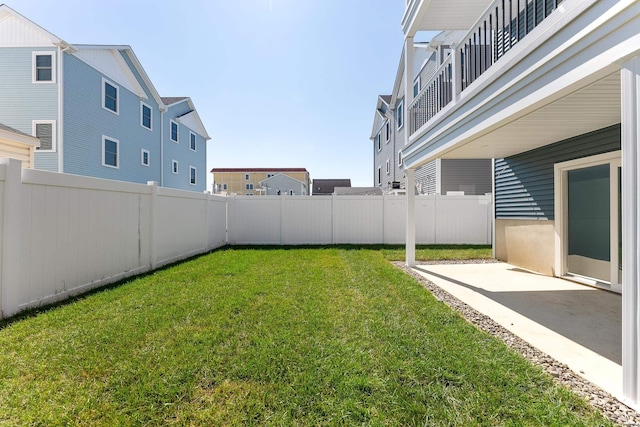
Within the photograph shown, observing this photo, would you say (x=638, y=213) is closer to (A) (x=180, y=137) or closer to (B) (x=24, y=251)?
(B) (x=24, y=251)

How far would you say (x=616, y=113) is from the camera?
3525 millimetres

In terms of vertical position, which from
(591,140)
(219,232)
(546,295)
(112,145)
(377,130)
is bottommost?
(546,295)

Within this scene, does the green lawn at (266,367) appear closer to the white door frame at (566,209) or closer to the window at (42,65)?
the white door frame at (566,209)

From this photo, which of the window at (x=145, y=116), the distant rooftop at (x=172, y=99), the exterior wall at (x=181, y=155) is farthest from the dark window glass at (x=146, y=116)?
the distant rooftop at (x=172, y=99)

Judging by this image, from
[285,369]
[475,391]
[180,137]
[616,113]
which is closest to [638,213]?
[475,391]

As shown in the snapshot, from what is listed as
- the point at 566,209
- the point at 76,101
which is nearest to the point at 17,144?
the point at 76,101

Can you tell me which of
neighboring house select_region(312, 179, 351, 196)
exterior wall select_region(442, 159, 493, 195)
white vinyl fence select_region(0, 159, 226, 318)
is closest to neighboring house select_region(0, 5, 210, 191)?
white vinyl fence select_region(0, 159, 226, 318)

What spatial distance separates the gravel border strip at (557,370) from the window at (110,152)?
13041 millimetres

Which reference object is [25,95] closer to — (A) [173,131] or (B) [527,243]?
(A) [173,131]

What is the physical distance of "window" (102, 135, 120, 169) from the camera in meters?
11.0

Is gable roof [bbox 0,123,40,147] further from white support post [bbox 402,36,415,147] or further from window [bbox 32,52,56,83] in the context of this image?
white support post [bbox 402,36,415,147]

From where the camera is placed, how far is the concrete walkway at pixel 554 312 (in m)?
2.43

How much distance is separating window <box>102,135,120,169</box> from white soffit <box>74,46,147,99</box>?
8.47 feet

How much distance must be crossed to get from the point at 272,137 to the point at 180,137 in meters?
5.47
